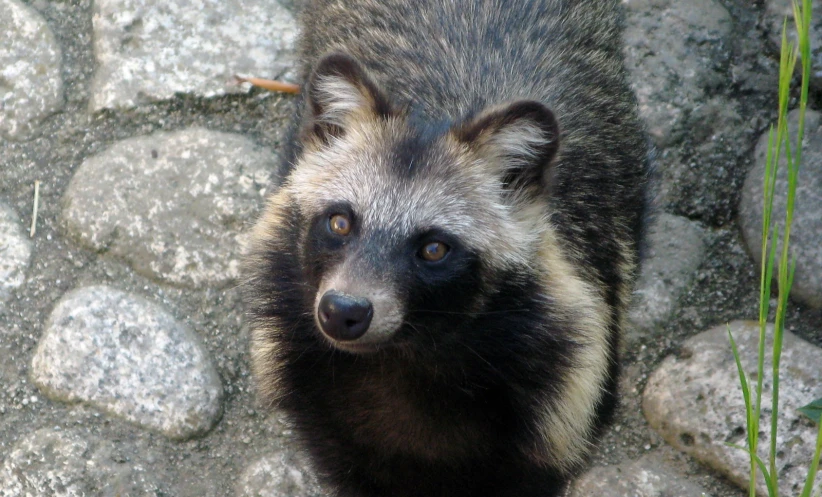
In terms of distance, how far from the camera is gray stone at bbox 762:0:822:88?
14.3ft

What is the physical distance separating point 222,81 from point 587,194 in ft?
6.45

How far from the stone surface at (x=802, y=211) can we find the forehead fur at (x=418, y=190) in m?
1.58

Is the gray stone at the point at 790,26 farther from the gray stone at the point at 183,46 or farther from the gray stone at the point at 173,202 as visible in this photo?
the gray stone at the point at 173,202

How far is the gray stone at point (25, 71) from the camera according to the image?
4426 millimetres

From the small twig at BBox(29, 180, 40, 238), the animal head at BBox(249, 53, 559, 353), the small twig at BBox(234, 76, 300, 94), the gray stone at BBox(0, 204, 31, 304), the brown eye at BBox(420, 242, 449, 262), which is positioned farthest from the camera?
the small twig at BBox(234, 76, 300, 94)

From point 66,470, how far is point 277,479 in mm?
819

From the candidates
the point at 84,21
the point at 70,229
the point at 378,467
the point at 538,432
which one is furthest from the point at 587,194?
the point at 84,21

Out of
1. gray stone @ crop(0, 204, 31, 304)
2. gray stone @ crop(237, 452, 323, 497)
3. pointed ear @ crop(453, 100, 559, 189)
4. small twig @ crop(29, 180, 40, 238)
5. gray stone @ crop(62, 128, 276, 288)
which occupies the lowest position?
gray stone @ crop(237, 452, 323, 497)

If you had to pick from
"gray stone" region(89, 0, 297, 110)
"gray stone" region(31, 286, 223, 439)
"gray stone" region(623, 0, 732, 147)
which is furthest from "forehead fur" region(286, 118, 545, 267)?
"gray stone" region(623, 0, 732, 147)

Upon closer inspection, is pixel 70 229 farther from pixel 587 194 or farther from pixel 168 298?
pixel 587 194

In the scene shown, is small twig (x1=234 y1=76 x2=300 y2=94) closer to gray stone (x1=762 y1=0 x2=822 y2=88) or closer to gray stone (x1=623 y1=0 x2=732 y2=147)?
gray stone (x1=623 y1=0 x2=732 y2=147)

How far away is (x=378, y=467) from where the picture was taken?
343 cm

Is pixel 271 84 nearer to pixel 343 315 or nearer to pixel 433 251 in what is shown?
pixel 433 251

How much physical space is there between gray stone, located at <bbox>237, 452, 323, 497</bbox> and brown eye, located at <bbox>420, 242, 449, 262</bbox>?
1.40m
